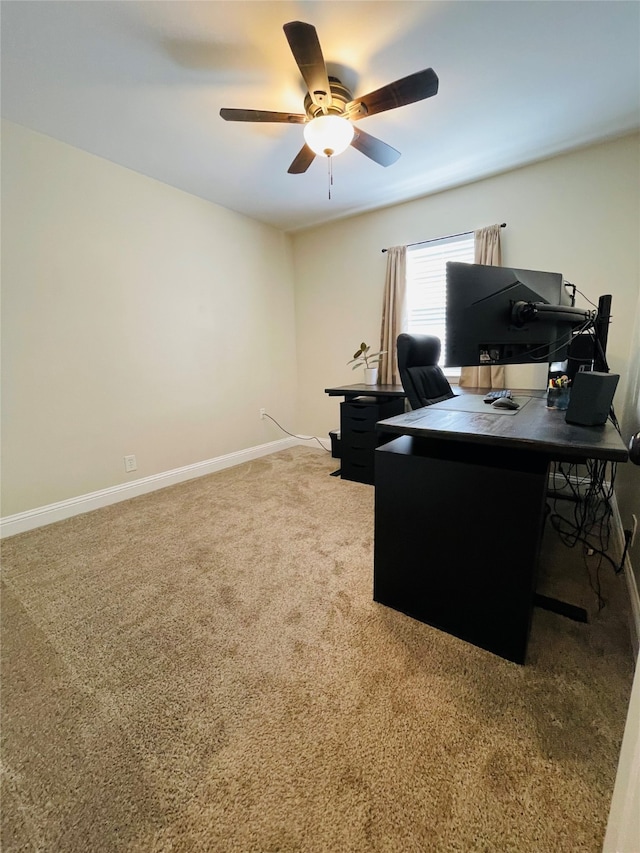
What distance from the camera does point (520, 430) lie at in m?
1.15

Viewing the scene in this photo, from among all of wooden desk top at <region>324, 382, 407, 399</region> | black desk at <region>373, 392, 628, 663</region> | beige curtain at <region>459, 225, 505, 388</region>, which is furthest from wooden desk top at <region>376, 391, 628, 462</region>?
beige curtain at <region>459, 225, 505, 388</region>

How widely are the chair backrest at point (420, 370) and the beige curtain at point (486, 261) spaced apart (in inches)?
28.5

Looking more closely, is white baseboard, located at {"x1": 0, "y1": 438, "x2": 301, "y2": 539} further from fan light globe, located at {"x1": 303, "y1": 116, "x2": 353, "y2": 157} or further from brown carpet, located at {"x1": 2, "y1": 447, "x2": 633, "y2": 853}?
fan light globe, located at {"x1": 303, "y1": 116, "x2": 353, "y2": 157}

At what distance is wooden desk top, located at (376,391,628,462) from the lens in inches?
37.7

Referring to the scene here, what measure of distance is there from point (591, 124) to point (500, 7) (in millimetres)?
1269

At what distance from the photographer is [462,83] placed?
6.12 feet

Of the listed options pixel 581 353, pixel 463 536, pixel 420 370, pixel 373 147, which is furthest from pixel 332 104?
pixel 463 536

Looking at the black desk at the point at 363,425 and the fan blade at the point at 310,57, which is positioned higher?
the fan blade at the point at 310,57

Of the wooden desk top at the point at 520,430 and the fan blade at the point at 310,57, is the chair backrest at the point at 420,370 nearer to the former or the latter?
the wooden desk top at the point at 520,430

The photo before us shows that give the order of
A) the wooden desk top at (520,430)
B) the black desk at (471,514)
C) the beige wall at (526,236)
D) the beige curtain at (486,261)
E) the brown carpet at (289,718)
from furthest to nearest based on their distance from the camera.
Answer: the beige curtain at (486,261) → the beige wall at (526,236) → the black desk at (471,514) → the wooden desk top at (520,430) → the brown carpet at (289,718)

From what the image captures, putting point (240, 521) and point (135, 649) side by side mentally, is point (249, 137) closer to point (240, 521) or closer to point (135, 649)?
point (240, 521)

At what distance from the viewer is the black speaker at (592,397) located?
46.0 inches

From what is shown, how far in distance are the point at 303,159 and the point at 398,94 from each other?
74cm

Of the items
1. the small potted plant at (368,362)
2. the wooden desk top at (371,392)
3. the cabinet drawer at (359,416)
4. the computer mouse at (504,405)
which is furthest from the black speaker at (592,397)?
the small potted plant at (368,362)
